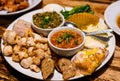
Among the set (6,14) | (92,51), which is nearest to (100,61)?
(92,51)

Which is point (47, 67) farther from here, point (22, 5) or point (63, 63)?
point (22, 5)

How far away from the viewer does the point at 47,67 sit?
5.07 feet

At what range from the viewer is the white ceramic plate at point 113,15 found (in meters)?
1.88

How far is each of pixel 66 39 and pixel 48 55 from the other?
15 centimetres

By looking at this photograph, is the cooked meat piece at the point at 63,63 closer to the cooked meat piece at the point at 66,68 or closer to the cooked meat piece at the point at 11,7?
the cooked meat piece at the point at 66,68

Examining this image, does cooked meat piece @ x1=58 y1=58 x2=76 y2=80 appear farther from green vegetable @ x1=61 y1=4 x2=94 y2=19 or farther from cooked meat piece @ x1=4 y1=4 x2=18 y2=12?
cooked meat piece @ x1=4 y1=4 x2=18 y2=12

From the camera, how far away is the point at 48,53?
1663 millimetres

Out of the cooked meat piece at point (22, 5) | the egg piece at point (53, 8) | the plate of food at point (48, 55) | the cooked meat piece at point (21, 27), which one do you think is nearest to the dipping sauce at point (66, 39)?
the plate of food at point (48, 55)

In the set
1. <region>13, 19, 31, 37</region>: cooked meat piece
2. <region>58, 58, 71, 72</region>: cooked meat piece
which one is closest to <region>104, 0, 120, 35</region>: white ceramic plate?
<region>58, 58, 71, 72</region>: cooked meat piece

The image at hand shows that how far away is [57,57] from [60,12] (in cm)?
51

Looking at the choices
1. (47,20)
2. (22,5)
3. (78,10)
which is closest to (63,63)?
(47,20)

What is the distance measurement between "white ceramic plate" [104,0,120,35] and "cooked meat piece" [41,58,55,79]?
532 mm

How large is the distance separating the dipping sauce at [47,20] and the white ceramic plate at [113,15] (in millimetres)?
342

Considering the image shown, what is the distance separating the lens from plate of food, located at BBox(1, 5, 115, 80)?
5.08 ft
